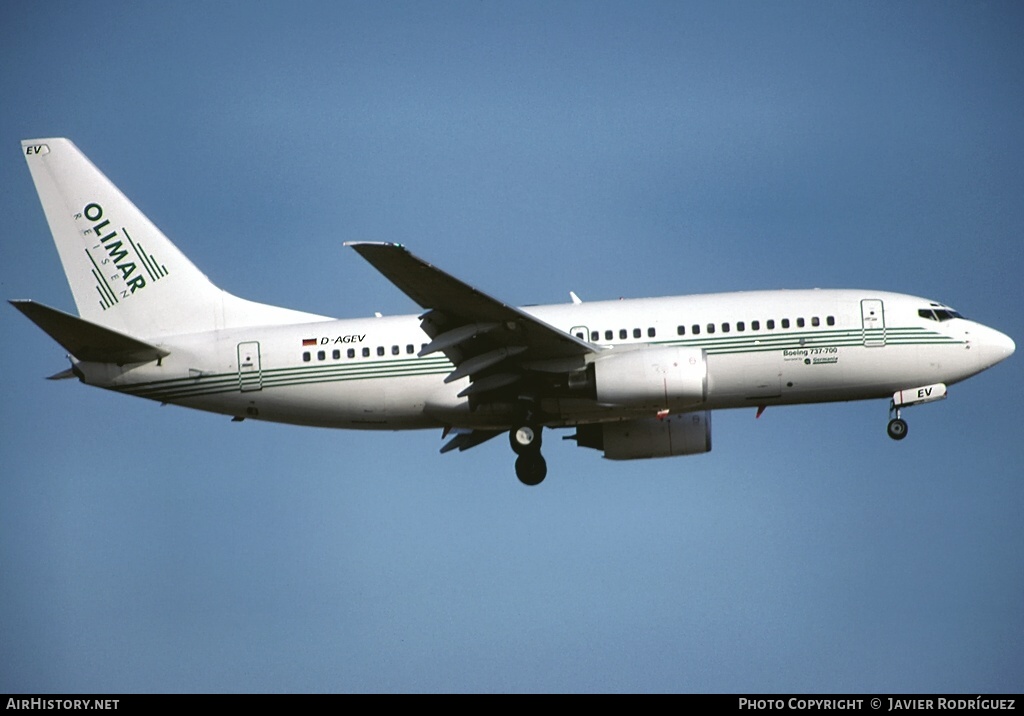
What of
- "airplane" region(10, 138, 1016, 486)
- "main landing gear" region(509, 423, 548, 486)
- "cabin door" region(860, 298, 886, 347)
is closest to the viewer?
"airplane" region(10, 138, 1016, 486)

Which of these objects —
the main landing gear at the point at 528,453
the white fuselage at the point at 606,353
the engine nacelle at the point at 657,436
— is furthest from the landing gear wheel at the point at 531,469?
the engine nacelle at the point at 657,436

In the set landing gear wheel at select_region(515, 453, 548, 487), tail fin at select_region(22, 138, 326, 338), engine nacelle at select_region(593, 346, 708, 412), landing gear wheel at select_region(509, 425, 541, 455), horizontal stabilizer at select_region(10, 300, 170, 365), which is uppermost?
tail fin at select_region(22, 138, 326, 338)

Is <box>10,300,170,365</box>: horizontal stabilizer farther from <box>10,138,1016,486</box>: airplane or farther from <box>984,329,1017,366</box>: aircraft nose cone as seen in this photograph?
<box>984,329,1017,366</box>: aircraft nose cone

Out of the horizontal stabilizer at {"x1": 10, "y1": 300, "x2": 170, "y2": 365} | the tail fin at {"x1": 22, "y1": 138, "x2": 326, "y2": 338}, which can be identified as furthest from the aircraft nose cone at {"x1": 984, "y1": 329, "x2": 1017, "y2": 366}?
the horizontal stabilizer at {"x1": 10, "y1": 300, "x2": 170, "y2": 365}

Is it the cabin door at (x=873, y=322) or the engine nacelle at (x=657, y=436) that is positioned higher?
the cabin door at (x=873, y=322)

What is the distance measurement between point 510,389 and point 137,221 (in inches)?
496

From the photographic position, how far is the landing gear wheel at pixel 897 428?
42688 mm

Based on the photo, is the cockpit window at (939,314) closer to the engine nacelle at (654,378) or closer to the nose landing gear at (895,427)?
the nose landing gear at (895,427)

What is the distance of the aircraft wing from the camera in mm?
38781

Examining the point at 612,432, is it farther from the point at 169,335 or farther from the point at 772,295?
the point at 169,335

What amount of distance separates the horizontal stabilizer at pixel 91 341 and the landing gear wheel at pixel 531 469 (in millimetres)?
10332

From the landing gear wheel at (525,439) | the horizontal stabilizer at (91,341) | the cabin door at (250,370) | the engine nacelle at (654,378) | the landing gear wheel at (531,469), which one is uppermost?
the horizontal stabilizer at (91,341)

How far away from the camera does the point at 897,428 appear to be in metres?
42.8

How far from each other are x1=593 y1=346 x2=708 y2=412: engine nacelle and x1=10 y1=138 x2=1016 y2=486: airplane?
47 mm
